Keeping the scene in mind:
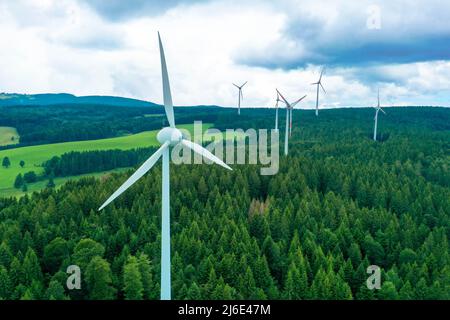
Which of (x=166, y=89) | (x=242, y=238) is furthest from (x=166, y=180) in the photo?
(x=242, y=238)

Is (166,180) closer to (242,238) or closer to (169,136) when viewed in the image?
(169,136)

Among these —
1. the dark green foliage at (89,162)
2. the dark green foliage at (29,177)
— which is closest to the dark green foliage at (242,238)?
the dark green foliage at (29,177)

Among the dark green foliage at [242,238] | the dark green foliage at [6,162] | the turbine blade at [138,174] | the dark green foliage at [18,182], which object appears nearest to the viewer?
the turbine blade at [138,174]

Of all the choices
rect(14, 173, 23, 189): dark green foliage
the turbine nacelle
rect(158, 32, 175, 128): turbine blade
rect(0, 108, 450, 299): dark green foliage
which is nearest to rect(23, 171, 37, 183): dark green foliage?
rect(14, 173, 23, 189): dark green foliage

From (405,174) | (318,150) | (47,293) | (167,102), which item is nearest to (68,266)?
(47,293)

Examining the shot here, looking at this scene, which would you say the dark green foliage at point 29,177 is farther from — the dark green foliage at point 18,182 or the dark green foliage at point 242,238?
the dark green foliage at point 242,238

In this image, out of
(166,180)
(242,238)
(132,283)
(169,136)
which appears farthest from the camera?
(242,238)

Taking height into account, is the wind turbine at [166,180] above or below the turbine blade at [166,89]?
below

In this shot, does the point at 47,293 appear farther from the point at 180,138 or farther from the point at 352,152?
the point at 352,152
